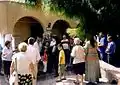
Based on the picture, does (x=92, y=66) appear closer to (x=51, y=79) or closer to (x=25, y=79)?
(x=51, y=79)

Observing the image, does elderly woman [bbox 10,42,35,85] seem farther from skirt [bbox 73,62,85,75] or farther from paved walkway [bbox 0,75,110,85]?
paved walkway [bbox 0,75,110,85]

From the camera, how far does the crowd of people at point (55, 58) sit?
10.0 meters

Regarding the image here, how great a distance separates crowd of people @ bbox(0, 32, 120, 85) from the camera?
10023 millimetres

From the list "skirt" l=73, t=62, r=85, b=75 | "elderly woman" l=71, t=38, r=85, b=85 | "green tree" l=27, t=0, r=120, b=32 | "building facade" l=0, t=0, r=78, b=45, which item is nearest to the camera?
"green tree" l=27, t=0, r=120, b=32

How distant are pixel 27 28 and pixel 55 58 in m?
13.1

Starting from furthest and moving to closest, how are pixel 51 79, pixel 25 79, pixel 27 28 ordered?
1. pixel 27 28
2. pixel 51 79
3. pixel 25 79

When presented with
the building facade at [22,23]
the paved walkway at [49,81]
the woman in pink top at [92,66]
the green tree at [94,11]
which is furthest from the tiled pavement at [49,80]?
the building facade at [22,23]

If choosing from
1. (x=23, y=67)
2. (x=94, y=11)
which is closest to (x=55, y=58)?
(x=23, y=67)

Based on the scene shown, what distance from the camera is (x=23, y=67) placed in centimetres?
995

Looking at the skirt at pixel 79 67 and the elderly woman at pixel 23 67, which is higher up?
the elderly woman at pixel 23 67

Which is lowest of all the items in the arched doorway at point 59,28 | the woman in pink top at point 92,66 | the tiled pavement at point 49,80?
the tiled pavement at point 49,80

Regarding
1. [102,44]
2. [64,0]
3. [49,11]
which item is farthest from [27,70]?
[102,44]

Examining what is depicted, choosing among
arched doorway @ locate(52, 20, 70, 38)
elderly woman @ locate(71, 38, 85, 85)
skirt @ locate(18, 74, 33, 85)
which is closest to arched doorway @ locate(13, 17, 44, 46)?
arched doorway @ locate(52, 20, 70, 38)

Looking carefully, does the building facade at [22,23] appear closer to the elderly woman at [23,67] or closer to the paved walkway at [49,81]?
the paved walkway at [49,81]
